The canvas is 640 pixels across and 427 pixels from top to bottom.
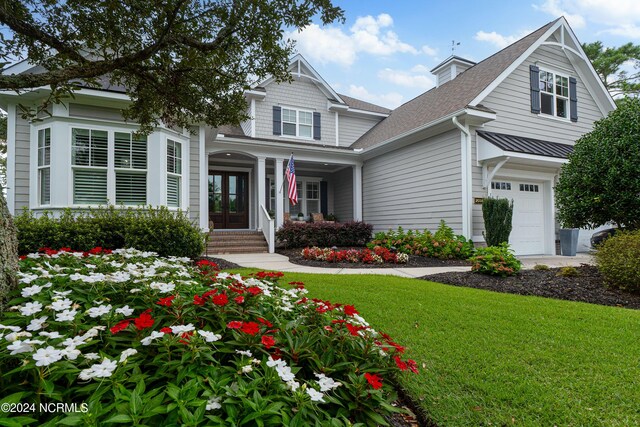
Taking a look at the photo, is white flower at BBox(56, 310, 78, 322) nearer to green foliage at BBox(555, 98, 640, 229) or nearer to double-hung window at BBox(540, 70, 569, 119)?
green foliage at BBox(555, 98, 640, 229)

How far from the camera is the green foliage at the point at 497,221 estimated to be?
812 centimetres

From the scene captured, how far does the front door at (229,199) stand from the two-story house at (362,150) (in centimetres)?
4

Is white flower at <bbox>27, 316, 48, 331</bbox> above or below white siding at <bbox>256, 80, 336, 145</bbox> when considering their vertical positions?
below

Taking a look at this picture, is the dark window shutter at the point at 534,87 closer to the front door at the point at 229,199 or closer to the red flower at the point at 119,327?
the front door at the point at 229,199

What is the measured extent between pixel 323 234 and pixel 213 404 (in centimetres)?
966

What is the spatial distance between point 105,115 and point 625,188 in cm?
1040

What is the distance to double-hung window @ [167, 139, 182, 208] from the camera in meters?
8.02

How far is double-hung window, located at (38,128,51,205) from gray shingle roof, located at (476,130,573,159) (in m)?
10.1

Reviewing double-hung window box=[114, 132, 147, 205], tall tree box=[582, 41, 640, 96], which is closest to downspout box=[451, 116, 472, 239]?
double-hung window box=[114, 132, 147, 205]

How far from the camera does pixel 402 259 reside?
7.71 meters

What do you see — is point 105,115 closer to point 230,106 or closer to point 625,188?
point 230,106

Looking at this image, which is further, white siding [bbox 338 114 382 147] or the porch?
white siding [bbox 338 114 382 147]

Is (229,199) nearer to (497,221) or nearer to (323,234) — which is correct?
(323,234)

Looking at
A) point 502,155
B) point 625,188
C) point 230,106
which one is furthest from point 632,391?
point 502,155
